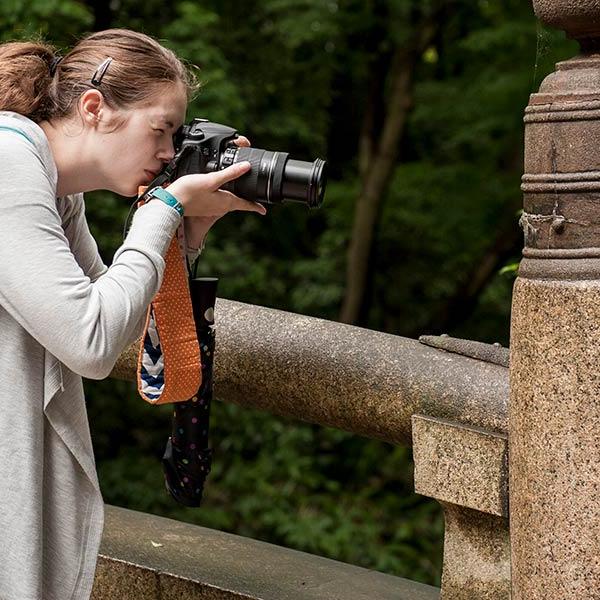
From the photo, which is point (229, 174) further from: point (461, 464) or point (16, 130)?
point (461, 464)

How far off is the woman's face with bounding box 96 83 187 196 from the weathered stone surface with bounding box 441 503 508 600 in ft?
3.31

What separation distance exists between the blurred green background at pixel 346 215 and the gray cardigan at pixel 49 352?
10.5ft

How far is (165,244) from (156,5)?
4965 mm

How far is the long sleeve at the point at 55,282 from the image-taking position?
1666mm

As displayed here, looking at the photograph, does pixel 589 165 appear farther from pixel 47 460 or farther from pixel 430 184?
pixel 430 184

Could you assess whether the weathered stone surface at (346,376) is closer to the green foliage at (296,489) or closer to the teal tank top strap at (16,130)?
the teal tank top strap at (16,130)

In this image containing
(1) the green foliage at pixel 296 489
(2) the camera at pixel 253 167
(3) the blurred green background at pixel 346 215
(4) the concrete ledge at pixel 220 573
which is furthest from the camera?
(3) the blurred green background at pixel 346 215

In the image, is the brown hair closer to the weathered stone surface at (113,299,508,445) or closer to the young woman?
the young woman

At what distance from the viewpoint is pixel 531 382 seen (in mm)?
1837

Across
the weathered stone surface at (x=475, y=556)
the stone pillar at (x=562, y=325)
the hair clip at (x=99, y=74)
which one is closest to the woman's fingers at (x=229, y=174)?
the hair clip at (x=99, y=74)

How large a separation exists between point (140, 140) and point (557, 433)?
0.83 m

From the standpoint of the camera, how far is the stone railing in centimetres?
233

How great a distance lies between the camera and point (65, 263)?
5.53 ft

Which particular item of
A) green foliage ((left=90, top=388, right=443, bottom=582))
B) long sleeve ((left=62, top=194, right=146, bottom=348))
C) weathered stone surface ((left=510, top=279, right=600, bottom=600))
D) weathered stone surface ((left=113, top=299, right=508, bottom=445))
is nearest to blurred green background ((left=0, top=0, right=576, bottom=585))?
green foliage ((left=90, top=388, right=443, bottom=582))
